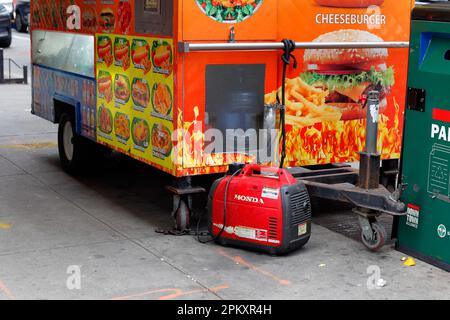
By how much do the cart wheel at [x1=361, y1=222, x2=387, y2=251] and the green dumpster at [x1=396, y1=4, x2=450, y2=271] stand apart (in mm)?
202

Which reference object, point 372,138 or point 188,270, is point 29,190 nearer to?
point 188,270

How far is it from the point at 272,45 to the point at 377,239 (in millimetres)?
1838

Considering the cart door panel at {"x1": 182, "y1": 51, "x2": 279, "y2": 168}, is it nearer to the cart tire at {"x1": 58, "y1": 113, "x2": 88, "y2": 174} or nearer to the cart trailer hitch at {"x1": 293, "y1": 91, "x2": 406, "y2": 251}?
the cart trailer hitch at {"x1": 293, "y1": 91, "x2": 406, "y2": 251}

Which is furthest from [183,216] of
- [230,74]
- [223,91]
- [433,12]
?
[433,12]

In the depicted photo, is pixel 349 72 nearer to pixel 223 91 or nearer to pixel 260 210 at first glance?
A: pixel 223 91

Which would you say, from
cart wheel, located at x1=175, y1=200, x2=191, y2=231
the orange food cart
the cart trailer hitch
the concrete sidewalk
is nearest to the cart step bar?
the orange food cart

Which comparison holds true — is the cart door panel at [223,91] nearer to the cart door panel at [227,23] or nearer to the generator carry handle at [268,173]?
the cart door panel at [227,23]

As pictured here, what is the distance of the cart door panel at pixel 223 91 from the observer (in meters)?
6.61

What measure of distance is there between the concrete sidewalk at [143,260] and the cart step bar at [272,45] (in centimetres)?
160

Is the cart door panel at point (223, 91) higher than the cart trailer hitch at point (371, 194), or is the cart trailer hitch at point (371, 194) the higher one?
the cart door panel at point (223, 91)

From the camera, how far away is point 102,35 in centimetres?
789

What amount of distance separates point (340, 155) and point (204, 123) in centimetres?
152

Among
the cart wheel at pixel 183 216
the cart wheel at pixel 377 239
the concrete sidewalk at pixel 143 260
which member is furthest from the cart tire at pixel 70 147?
the cart wheel at pixel 377 239
